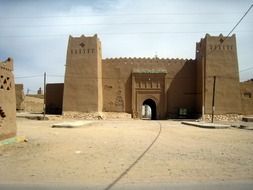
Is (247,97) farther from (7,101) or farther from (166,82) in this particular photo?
(7,101)

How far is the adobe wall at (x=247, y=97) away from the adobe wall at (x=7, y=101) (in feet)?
94.5

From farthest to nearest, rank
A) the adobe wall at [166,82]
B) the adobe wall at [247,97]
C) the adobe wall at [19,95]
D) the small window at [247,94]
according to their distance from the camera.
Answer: the adobe wall at [19,95]
the adobe wall at [166,82]
the small window at [247,94]
the adobe wall at [247,97]

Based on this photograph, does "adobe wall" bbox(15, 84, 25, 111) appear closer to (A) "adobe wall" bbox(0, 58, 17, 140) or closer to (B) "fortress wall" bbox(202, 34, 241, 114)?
(B) "fortress wall" bbox(202, 34, 241, 114)

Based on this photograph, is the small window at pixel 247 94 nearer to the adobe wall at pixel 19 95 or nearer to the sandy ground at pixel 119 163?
the adobe wall at pixel 19 95

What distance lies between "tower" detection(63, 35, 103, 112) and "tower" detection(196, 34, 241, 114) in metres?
10.8

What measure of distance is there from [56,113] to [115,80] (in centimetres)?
749

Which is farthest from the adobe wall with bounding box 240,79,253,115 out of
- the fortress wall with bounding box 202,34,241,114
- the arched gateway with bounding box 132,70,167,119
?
the arched gateway with bounding box 132,70,167,119

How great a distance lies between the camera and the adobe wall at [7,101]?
1162cm

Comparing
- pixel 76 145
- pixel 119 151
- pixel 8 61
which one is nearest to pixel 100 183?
pixel 119 151

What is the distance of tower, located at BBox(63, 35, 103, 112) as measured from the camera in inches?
1422

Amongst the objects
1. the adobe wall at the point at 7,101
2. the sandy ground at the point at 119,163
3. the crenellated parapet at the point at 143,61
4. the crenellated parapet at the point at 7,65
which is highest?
the crenellated parapet at the point at 143,61

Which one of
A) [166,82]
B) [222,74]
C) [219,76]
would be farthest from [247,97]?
[166,82]

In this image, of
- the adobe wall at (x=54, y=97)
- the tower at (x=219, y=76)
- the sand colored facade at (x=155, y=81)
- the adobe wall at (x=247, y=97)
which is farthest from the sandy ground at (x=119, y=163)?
the adobe wall at (x=54, y=97)

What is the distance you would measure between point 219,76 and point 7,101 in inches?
1080
